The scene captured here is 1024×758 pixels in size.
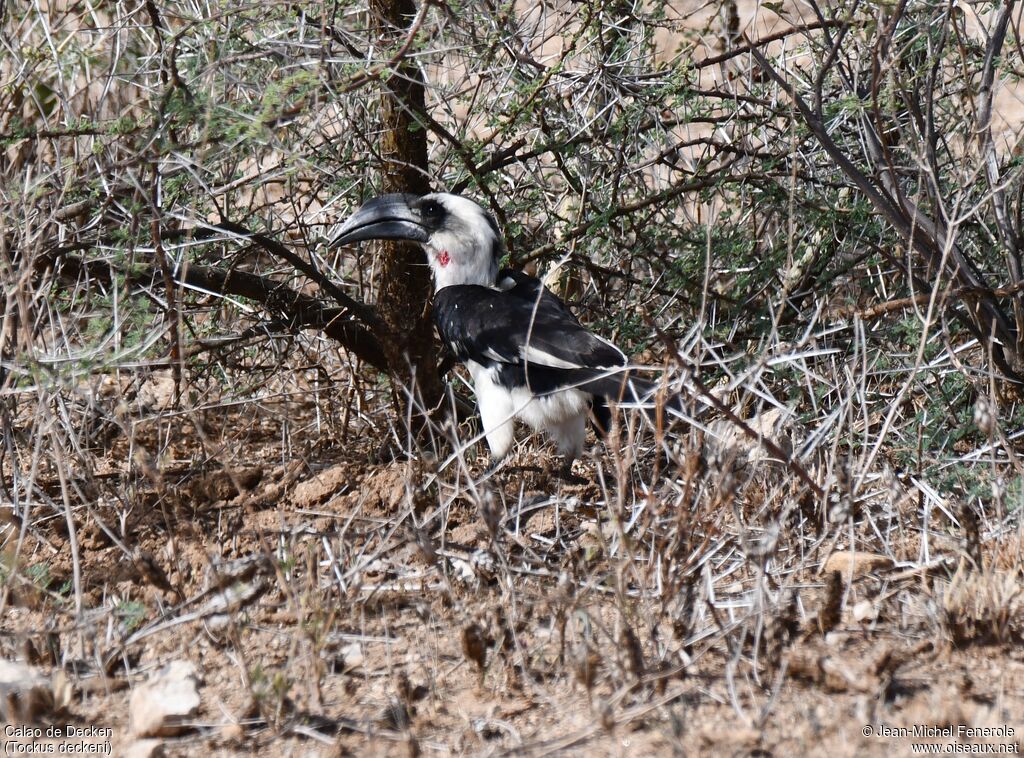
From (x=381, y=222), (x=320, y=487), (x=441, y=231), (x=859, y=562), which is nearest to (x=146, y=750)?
(x=320, y=487)

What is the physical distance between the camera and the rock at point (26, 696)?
2389mm

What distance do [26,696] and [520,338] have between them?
206 cm

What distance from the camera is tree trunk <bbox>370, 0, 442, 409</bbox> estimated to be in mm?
3846

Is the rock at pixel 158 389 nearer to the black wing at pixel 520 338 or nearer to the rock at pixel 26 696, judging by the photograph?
the black wing at pixel 520 338

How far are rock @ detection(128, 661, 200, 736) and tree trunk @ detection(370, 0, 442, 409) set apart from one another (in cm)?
149

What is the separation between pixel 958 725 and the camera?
225cm

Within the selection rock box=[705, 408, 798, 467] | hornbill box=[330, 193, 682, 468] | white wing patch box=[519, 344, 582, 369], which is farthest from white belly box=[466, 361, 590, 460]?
rock box=[705, 408, 798, 467]

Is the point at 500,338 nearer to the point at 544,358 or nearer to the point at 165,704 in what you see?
the point at 544,358

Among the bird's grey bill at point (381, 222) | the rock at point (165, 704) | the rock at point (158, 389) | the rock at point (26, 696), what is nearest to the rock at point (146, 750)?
the rock at point (165, 704)

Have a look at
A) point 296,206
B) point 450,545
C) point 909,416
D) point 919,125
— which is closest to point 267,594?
point 450,545

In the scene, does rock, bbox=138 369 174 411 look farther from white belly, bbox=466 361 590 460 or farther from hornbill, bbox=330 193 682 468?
white belly, bbox=466 361 590 460

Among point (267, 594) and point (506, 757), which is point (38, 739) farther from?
point (506, 757)

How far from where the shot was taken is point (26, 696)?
7.95 ft

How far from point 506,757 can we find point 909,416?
223 centimetres
